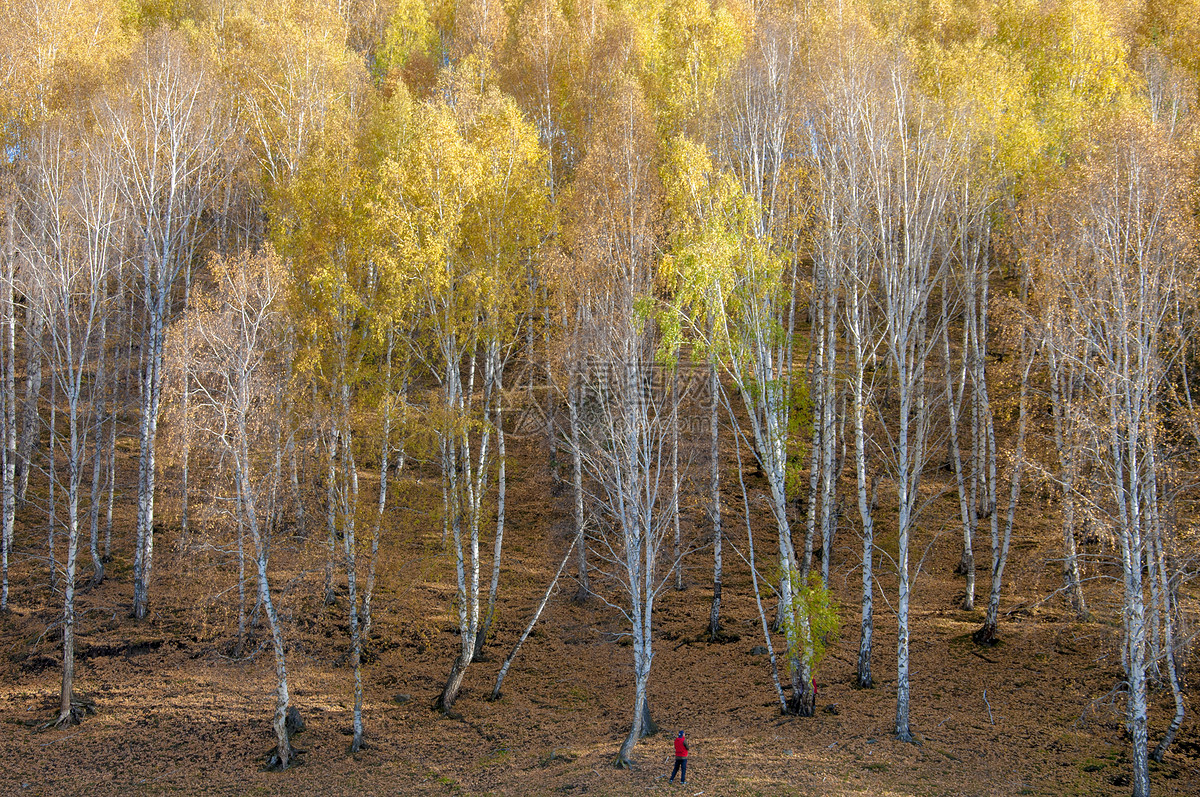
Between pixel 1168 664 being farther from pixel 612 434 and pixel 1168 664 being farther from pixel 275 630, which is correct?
pixel 275 630

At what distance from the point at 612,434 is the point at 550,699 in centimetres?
648

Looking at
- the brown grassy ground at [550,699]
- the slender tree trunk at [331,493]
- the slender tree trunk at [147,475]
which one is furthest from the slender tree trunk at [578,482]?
the slender tree trunk at [147,475]

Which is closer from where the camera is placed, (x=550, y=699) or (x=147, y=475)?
(x=550, y=699)

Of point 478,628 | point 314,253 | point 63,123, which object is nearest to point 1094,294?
point 478,628

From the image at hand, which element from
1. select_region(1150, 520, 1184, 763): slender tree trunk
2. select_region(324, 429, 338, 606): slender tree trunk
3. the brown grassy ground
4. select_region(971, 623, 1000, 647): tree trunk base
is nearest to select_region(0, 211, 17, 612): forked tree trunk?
the brown grassy ground

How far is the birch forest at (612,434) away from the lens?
37.8ft

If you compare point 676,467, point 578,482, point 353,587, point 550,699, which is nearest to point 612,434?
point 676,467

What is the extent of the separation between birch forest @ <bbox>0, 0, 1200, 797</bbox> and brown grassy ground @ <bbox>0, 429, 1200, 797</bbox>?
0.32 ft

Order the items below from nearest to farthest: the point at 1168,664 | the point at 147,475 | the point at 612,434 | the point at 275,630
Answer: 1. the point at 1168,664
2. the point at 275,630
3. the point at 612,434
4. the point at 147,475

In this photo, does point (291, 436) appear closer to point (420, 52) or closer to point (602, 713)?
point (602, 713)

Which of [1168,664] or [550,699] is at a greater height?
[1168,664]

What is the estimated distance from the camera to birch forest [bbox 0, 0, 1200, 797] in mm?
11523

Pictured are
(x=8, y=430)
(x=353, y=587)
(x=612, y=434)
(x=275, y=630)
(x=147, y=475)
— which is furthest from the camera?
(x=8, y=430)

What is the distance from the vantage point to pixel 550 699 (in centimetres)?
1473
